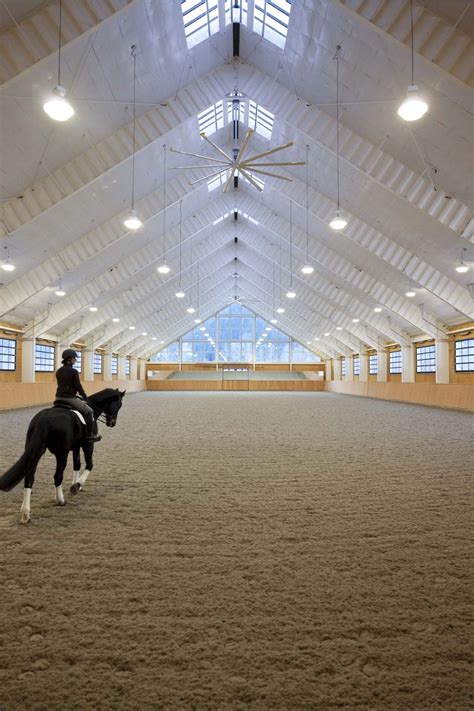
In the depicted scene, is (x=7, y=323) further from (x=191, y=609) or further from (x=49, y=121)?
(x=191, y=609)

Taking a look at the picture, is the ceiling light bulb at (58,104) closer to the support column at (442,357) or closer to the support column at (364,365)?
the support column at (442,357)

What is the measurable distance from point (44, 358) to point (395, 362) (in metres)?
28.5

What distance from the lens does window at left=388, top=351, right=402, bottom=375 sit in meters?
37.7

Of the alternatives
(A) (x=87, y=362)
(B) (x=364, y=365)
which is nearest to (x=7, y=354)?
(A) (x=87, y=362)

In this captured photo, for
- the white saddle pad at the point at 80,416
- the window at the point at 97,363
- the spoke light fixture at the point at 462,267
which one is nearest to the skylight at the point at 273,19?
the spoke light fixture at the point at 462,267

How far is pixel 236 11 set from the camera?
14.1 m

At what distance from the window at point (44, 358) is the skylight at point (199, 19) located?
22.7 metres

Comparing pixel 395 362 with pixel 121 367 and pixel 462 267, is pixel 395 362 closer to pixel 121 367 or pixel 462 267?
pixel 462 267

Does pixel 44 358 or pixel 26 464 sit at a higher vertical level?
pixel 44 358

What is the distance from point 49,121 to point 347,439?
12.1 m

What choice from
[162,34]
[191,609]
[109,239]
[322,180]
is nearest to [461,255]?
[322,180]

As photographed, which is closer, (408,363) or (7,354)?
(7,354)

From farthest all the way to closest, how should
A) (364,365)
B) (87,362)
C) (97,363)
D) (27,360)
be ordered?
(364,365) < (97,363) < (87,362) < (27,360)

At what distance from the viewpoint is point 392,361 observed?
38.9m
